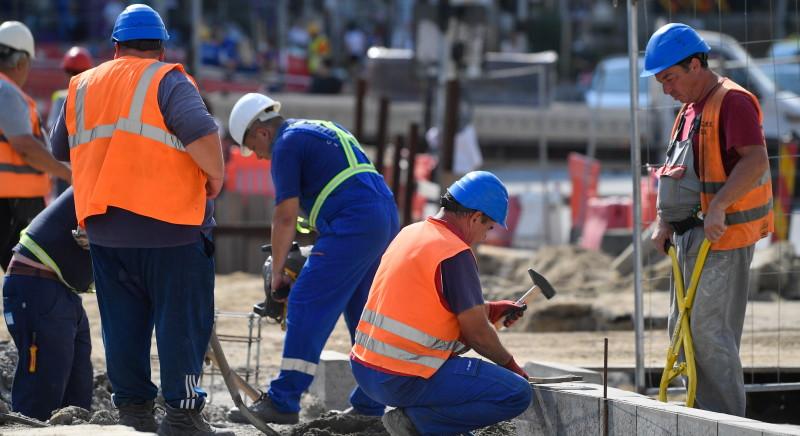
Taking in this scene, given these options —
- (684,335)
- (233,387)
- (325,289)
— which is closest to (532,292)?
(684,335)

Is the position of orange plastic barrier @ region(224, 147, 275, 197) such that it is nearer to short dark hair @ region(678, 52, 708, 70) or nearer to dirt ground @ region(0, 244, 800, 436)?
dirt ground @ region(0, 244, 800, 436)

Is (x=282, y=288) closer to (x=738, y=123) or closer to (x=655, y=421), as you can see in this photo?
(x=655, y=421)

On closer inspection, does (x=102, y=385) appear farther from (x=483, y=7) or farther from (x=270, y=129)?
(x=483, y=7)

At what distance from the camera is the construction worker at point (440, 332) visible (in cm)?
543

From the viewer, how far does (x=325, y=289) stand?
21.9ft

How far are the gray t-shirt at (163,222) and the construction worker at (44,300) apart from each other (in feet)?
2.51

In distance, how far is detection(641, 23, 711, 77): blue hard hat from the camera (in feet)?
19.7

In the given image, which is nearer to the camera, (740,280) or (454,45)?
(740,280)

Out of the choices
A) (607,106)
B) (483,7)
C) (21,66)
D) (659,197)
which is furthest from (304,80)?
(659,197)

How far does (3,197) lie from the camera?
775 cm

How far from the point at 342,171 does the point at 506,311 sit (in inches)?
51.3

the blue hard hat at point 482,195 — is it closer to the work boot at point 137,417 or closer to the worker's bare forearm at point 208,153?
the worker's bare forearm at point 208,153

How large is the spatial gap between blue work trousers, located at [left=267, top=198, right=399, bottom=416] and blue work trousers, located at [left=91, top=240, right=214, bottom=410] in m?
0.96

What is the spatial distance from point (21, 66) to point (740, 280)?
14.6 feet
